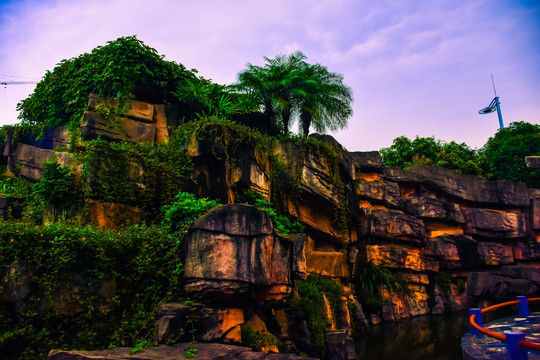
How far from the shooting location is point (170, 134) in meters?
12.1

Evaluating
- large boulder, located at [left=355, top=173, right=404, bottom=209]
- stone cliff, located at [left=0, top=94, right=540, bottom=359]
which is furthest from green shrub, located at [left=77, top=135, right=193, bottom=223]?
large boulder, located at [left=355, top=173, right=404, bottom=209]

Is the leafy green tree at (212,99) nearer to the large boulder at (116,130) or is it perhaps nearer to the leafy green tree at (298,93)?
the leafy green tree at (298,93)

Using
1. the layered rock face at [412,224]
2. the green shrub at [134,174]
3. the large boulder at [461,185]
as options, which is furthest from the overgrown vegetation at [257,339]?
the large boulder at [461,185]

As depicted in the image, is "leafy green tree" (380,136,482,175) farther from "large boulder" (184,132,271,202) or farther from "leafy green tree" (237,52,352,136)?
"large boulder" (184,132,271,202)

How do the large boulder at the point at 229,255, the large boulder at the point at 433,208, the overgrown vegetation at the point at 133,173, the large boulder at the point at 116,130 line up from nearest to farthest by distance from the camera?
1. the large boulder at the point at 229,255
2. the overgrown vegetation at the point at 133,173
3. the large boulder at the point at 116,130
4. the large boulder at the point at 433,208

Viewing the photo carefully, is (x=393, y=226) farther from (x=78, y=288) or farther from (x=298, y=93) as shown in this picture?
(x=78, y=288)

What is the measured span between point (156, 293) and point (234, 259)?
1520 mm

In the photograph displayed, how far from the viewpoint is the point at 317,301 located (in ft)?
28.7

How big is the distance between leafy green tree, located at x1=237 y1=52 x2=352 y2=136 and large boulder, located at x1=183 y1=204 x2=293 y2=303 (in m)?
7.65

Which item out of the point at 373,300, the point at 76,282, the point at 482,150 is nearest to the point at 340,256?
the point at 373,300

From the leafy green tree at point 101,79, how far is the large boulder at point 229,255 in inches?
276

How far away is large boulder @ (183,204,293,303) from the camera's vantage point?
6.01m

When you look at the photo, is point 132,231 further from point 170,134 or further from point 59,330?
point 170,134

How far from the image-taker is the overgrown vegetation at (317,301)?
307 inches
